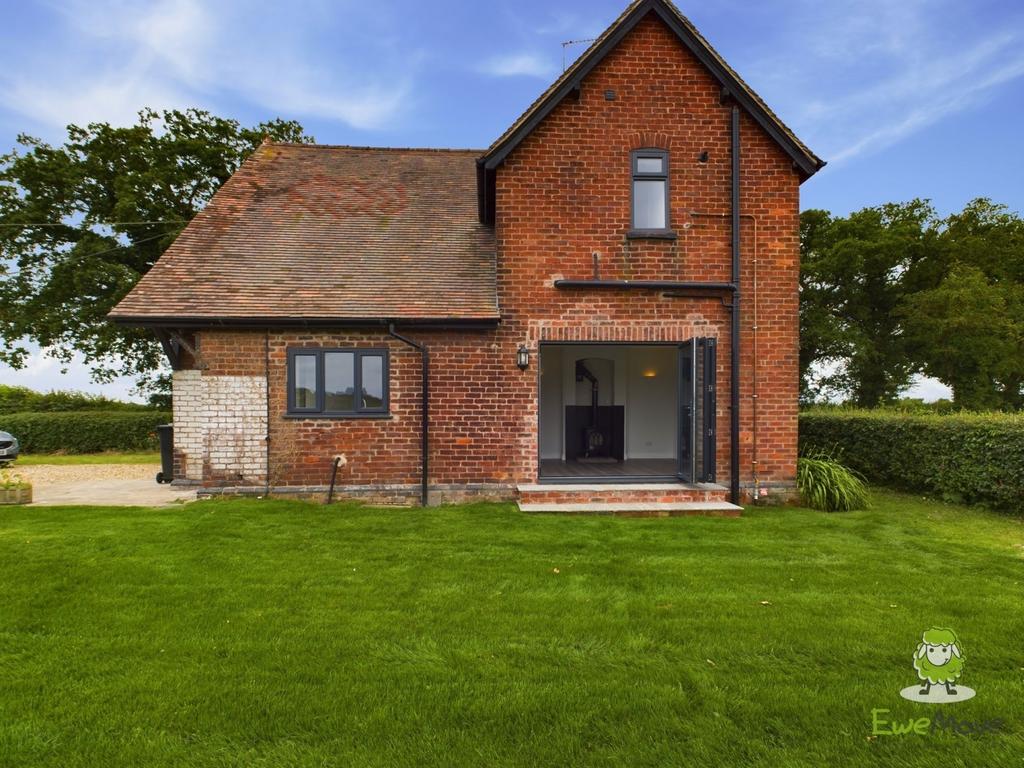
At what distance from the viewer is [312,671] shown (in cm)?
334

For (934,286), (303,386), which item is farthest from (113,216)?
(934,286)

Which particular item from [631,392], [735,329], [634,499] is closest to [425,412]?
[634,499]

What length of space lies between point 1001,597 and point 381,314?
7791 mm

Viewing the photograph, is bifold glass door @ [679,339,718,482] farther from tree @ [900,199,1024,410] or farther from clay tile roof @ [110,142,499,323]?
tree @ [900,199,1024,410]

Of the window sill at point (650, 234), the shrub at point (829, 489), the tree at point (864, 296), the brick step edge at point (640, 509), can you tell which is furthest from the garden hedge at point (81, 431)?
the tree at point (864, 296)

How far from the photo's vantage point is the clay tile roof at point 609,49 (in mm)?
8469

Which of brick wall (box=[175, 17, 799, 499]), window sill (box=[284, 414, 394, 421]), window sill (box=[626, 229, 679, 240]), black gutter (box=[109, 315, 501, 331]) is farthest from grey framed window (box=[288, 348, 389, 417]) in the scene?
window sill (box=[626, 229, 679, 240])

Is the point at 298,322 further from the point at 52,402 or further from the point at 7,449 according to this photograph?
the point at 52,402

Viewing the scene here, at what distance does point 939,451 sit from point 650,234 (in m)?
→ 6.31

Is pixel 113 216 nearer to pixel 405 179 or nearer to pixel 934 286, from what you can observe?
pixel 405 179

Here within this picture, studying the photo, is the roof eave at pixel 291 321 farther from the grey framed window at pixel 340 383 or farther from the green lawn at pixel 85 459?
the green lawn at pixel 85 459

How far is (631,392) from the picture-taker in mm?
12508

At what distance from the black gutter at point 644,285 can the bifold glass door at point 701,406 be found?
876 mm

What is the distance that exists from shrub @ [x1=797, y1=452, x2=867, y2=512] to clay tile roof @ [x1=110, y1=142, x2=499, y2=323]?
582 centimetres
